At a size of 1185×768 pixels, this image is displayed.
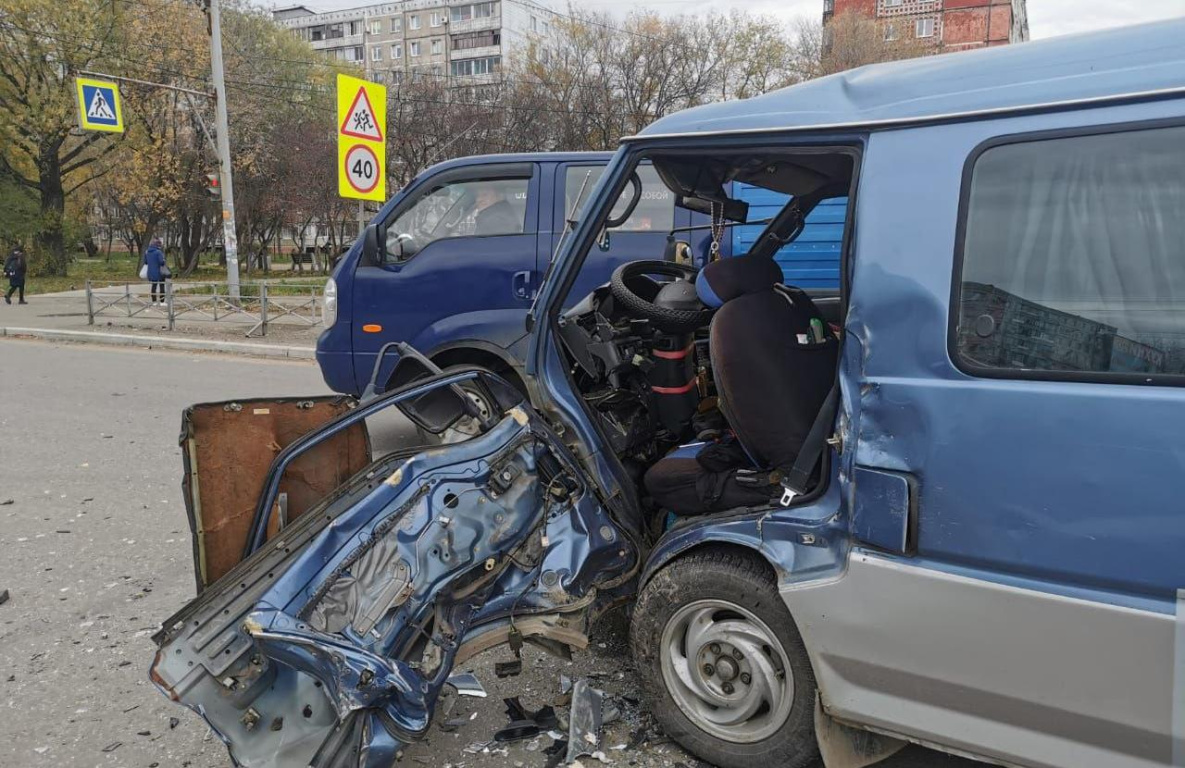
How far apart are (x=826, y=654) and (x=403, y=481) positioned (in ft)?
4.68

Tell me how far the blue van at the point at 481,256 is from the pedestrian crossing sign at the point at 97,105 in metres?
13.0

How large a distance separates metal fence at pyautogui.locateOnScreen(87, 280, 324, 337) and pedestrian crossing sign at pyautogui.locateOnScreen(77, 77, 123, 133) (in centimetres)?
331

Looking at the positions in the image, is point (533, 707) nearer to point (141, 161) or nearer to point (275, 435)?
point (275, 435)

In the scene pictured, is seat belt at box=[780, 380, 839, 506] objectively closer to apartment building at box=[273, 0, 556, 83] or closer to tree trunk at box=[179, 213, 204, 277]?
tree trunk at box=[179, 213, 204, 277]

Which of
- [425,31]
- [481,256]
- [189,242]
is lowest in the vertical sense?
[481,256]

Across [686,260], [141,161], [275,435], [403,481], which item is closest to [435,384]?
[403,481]

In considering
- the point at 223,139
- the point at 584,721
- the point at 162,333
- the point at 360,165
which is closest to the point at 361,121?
the point at 360,165

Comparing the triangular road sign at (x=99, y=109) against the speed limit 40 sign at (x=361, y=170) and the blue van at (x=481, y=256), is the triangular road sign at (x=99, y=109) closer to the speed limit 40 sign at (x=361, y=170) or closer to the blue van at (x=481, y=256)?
the speed limit 40 sign at (x=361, y=170)

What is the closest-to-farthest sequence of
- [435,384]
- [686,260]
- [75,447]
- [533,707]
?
1. [435,384]
2. [533,707]
3. [686,260]
4. [75,447]

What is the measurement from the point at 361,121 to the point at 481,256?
634cm

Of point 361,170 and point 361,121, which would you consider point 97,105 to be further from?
point 361,170

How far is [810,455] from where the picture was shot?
99.2 inches

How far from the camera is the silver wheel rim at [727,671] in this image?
2584 mm

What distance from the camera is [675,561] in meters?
2.80
